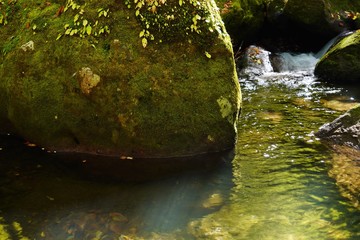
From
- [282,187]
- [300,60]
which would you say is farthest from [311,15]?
[282,187]

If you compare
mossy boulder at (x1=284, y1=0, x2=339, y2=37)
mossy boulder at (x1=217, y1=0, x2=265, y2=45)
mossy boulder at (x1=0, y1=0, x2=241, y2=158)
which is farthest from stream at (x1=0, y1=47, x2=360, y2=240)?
mossy boulder at (x1=284, y1=0, x2=339, y2=37)

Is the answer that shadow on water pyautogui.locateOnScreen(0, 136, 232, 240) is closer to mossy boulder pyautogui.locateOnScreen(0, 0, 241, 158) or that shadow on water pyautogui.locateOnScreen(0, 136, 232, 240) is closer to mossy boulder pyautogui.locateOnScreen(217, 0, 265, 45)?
mossy boulder pyautogui.locateOnScreen(0, 0, 241, 158)

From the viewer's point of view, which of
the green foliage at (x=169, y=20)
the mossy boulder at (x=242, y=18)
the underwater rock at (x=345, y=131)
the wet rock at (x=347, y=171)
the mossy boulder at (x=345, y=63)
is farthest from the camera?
the mossy boulder at (x=242, y=18)

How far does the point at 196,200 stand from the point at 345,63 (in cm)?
845

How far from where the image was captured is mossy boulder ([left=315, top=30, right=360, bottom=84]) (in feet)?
37.7

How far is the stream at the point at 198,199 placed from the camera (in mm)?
4578

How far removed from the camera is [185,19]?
21.4ft

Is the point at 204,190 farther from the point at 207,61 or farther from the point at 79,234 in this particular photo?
the point at 207,61

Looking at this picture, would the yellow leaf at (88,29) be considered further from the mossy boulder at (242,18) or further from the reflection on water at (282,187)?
the mossy boulder at (242,18)

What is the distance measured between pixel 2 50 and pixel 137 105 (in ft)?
9.49

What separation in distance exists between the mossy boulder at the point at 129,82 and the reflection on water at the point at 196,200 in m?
0.65

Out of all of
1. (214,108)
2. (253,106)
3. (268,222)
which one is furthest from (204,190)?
(253,106)

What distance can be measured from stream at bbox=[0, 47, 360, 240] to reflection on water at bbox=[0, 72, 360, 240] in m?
0.01

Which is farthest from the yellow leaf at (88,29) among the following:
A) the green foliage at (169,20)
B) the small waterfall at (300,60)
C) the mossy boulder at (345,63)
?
the small waterfall at (300,60)
